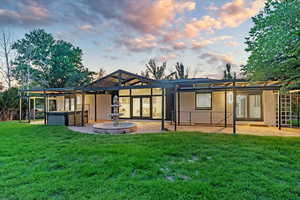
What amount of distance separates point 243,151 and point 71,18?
13.0 m

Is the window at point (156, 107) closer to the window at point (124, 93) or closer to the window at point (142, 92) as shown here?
the window at point (142, 92)

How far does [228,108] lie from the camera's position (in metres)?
10.5

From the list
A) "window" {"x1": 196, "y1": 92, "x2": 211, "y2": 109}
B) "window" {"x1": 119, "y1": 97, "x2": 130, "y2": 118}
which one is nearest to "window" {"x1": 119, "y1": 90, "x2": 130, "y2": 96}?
"window" {"x1": 119, "y1": 97, "x2": 130, "y2": 118}

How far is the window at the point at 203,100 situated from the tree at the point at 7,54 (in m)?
23.9

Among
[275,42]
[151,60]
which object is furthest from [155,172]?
[151,60]

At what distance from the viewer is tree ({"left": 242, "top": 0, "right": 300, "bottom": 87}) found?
15.1 ft

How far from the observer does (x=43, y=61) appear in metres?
21.8

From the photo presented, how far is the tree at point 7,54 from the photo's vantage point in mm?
21438

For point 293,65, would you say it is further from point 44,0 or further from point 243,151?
point 44,0

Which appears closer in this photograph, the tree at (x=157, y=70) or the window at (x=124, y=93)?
the window at (x=124, y=93)

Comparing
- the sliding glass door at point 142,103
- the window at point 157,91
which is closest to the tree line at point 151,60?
the window at point 157,91

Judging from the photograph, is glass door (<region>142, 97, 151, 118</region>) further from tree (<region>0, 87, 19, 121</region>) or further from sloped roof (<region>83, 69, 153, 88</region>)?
tree (<region>0, 87, 19, 121</region>)

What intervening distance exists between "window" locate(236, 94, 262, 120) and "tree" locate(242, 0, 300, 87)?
4213mm

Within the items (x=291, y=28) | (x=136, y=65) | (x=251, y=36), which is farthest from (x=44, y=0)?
(x=136, y=65)
